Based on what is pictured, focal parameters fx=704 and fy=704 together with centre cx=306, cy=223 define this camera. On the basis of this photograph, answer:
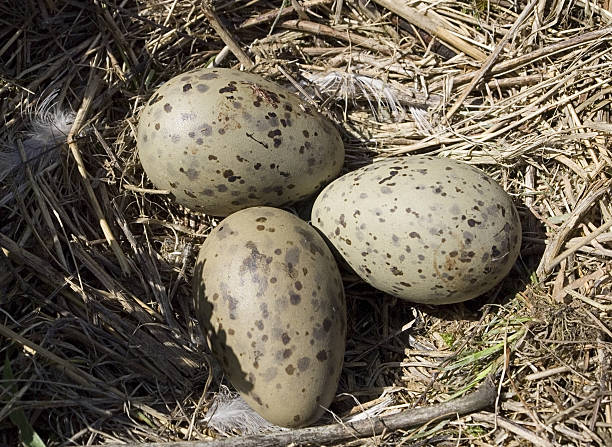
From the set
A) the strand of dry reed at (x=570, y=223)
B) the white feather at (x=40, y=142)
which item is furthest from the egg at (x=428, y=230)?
the white feather at (x=40, y=142)

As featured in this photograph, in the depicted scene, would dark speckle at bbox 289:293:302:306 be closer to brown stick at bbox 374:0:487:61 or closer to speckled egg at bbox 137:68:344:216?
speckled egg at bbox 137:68:344:216

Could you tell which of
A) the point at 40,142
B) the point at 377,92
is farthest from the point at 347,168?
the point at 40,142

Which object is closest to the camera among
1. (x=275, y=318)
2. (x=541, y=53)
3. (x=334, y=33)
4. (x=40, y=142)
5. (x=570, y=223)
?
(x=275, y=318)

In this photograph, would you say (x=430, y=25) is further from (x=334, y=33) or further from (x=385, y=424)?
(x=385, y=424)

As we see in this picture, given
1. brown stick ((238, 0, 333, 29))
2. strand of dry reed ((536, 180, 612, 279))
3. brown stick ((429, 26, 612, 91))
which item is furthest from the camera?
brown stick ((238, 0, 333, 29))

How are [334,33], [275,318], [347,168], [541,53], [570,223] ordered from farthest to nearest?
[334,33] → [347,168] → [541,53] → [570,223] → [275,318]

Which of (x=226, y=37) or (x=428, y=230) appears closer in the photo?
(x=428, y=230)

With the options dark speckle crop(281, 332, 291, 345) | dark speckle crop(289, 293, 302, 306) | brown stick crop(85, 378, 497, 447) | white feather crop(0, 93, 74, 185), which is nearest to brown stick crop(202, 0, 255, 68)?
white feather crop(0, 93, 74, 185)

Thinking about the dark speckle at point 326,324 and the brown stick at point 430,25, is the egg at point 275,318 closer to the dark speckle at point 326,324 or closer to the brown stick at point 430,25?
the dark speckle at point 326,324
